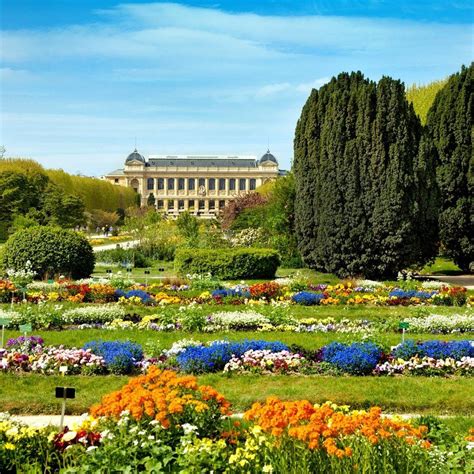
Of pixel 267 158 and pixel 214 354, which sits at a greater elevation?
pixel 267 158

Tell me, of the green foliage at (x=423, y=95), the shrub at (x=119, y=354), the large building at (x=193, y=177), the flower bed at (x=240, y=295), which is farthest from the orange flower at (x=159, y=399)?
the large building at (x=193, y=177)

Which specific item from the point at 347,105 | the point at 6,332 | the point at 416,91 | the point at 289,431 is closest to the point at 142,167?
the point at 416,91

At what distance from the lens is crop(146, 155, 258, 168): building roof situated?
355 ft

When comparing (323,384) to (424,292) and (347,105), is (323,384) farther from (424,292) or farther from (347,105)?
(347,105)

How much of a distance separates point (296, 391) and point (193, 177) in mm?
102665

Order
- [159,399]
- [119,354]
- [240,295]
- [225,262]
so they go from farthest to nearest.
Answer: [225,262], [240,295], [119,354], [159,399]

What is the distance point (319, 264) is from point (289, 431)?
16.3 metres

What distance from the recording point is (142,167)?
4232 inches

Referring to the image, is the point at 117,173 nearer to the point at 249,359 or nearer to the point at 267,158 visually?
the point at 267,158

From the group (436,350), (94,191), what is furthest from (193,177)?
(436,350)

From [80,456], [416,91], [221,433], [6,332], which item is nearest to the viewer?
[80,456]

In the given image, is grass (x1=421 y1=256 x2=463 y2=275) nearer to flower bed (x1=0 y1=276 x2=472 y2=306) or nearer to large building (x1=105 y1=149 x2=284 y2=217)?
flower bed (x1=0 y1=276 x2=472 y2=306)

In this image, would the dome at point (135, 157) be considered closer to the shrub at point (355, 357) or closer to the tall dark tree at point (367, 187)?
the tall dark tree at point (367, 187)

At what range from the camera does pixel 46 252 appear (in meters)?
18.1
